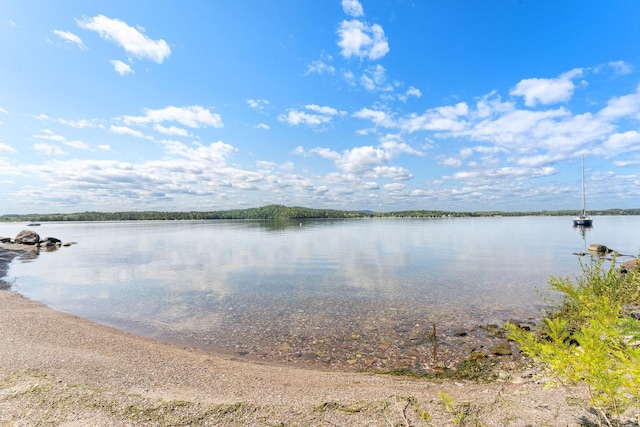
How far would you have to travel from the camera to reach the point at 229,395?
7969 mm

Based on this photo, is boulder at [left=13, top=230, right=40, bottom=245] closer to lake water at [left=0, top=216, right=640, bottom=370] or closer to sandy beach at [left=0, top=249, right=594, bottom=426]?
lake water at [left=0, top=216, right=640, bottom=370]

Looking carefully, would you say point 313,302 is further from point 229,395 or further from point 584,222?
point 584,222

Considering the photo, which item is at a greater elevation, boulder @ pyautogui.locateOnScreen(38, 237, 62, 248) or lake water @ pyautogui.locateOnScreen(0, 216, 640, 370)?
boulder @ pyautogui.locateOnScreen(38, 237, 62, 248)

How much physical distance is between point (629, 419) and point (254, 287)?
72.8ft

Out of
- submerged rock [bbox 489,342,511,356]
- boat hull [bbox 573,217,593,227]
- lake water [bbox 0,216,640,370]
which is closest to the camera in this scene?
submerged rock [bbox 489,342,511,356]

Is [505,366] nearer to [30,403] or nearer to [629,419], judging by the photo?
[629,419]

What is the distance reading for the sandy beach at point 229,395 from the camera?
660 cm

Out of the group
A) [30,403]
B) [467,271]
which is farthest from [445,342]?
[467,271]

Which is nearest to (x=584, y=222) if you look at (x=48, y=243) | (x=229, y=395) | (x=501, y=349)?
(x=501, y=349)

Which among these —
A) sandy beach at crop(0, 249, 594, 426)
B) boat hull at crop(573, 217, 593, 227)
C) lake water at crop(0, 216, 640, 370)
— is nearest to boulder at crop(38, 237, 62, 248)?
lake water at crop(0, 216, 640, 370)

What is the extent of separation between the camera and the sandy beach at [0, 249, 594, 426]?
660 cm

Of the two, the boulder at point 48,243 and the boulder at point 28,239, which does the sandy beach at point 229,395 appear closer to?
the boulder at point 48,243

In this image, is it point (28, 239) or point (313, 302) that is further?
point (28, 239)

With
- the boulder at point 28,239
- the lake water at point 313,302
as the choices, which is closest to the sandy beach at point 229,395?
the lake water at point 313,302
